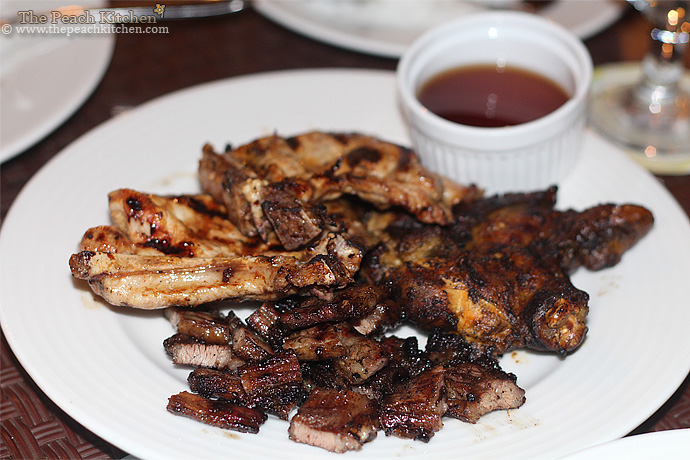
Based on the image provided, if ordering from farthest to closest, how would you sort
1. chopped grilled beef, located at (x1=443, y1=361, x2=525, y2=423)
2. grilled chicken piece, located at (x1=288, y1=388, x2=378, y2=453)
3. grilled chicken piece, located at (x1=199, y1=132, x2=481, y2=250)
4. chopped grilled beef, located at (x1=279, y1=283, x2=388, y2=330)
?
grilled chicken piece, located at (x1=199, y1=132, x2=481, y2=250) → chopped grilled beef, located at (x1=279, y1=283, x2=388, y2=330) → chopped grilled beef, located at (x1=443, y1=361, x2=525, y2=423) → grilled chicken piece, located at (x1=288, y1=388, x2=378, y2=453)

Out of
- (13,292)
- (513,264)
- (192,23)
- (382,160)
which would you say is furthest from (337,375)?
(192,23)

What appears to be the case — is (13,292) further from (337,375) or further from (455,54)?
(455,54)

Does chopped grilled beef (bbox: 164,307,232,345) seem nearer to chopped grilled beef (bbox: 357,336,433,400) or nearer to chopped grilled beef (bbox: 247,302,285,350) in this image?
chopped grilled beef (bbox: 247,302,285,350)

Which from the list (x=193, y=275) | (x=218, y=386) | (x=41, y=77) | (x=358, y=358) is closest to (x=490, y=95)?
(x=358, y=358)

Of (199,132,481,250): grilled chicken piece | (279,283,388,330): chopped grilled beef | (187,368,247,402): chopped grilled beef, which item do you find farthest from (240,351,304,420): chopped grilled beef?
(199,132,481,250): grilled chicken piece

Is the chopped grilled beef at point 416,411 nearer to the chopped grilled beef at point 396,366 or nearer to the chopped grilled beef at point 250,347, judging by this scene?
the chopped grilled beef at point 396,366

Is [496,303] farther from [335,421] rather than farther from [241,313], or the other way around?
[241,313]
